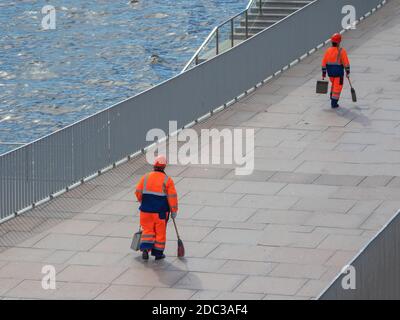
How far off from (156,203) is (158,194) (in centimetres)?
13

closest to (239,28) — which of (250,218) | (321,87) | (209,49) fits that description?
(209,49)

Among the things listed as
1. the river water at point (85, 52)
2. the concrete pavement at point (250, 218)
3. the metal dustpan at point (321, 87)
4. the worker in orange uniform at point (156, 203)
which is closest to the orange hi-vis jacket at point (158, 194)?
Result: the worker in orange uniform at point (156, 203)

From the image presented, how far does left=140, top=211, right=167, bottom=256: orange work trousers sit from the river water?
1049 inches

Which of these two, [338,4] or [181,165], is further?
[338,4]

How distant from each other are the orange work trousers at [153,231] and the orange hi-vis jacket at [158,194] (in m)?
0.09

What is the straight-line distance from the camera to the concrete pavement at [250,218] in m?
18.5

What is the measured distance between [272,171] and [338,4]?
10890mm

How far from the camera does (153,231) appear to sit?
19.0 m

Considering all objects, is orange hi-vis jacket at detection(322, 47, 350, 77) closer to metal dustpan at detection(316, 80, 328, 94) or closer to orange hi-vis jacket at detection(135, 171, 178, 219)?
metal dustpan at detection(316, 80, 328, 94)

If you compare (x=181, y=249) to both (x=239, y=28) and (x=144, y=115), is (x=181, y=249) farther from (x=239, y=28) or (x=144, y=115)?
(x=239, y=28)

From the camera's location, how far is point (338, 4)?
33562 millimetres

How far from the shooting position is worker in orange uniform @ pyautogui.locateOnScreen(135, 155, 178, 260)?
18.8m
